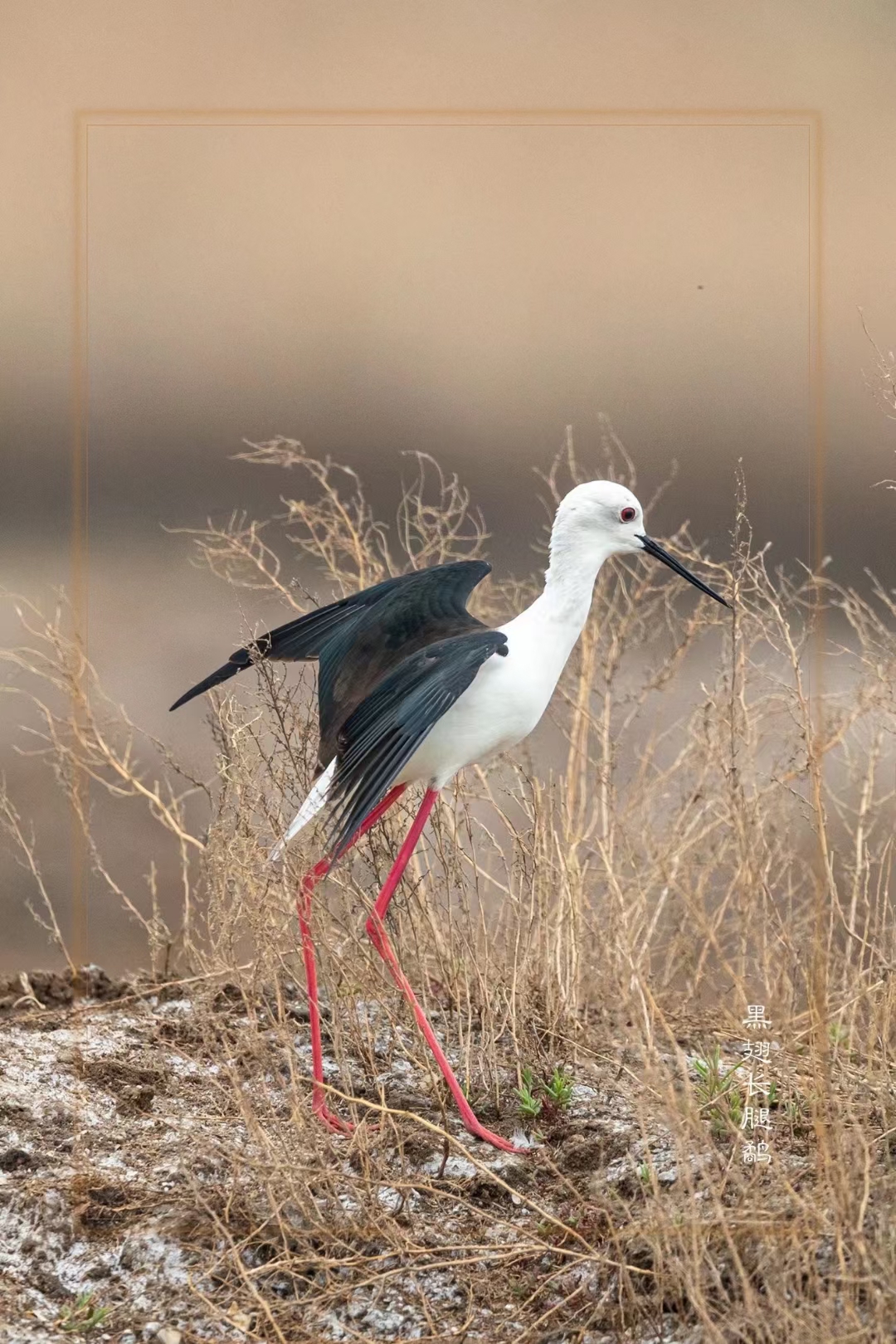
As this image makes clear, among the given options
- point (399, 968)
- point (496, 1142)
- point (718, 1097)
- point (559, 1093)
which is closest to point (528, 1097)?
point (559, 1093)

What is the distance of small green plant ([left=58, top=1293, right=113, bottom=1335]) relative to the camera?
3729 millimetres

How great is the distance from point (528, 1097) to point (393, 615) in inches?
52.8

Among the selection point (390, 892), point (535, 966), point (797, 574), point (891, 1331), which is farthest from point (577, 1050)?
point (797, 574)

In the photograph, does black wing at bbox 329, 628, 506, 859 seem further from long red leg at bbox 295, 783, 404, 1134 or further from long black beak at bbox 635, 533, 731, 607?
long black beak at bbox 635, 533, 731, 607

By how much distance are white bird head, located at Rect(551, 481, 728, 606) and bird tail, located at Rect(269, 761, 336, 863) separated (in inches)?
32.8

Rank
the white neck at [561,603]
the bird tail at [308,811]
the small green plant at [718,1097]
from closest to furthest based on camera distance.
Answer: the small green plant at [718,1097] < the bird tail at [308,811] < the white neck at [561,603]

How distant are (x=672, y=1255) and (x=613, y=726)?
114 inches

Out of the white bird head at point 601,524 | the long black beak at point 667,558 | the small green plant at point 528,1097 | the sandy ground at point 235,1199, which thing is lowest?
the sandy ground at point 235,1199

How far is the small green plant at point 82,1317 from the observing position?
373 centimetres

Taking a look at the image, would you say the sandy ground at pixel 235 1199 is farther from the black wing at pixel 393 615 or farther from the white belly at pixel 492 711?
the black wing at pixel 393 615

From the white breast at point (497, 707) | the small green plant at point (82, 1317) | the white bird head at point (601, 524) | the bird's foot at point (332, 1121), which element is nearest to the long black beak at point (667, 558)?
the white bird head at point (601, 524)

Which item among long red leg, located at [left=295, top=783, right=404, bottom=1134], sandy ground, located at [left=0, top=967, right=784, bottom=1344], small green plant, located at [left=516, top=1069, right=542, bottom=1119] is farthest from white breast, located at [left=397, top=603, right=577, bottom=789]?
small green plant, located at [left=516, top=1069, right=542, bottom=1119]

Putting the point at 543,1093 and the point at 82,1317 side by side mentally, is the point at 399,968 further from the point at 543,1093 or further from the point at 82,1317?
the point at 82,1317

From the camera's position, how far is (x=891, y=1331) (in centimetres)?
314
